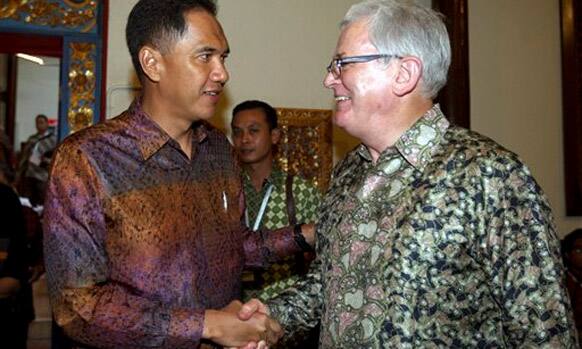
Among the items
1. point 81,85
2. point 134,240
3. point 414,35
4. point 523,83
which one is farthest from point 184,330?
point 523,83

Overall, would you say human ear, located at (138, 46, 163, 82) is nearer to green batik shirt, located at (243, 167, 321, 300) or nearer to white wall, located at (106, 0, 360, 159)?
green batik shirt, located at (243, 167, 321, 300)

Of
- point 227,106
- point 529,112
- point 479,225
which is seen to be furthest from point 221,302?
point 529,112

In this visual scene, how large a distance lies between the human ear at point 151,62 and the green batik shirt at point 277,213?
1541mm

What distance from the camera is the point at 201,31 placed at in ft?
6.44

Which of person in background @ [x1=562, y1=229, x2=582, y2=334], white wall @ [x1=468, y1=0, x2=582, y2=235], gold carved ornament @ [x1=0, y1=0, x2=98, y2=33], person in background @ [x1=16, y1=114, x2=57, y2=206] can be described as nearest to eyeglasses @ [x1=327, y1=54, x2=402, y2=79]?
gold carved ornament @ [x1=0, y1=0, x2=98, y2=33]

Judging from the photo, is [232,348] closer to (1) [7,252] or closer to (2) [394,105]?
(2) [394,105]

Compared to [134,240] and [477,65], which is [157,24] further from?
[477,65]

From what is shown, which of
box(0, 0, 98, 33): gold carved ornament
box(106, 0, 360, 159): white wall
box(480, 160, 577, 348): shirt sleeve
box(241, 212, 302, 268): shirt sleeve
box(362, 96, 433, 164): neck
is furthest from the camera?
box(106, 0, 360, 159): white wall

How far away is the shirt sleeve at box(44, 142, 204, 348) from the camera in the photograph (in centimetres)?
172

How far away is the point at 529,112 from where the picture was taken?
487cm

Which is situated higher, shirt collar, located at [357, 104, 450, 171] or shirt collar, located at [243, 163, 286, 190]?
shirt collar, located at [357, 104, 450, 171]

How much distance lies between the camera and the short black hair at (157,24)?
1.94m

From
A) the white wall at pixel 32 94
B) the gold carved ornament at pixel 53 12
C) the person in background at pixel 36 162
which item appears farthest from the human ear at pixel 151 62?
the white wall at pixel 32 94

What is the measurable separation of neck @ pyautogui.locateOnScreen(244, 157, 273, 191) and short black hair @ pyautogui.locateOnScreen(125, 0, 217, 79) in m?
1.62
